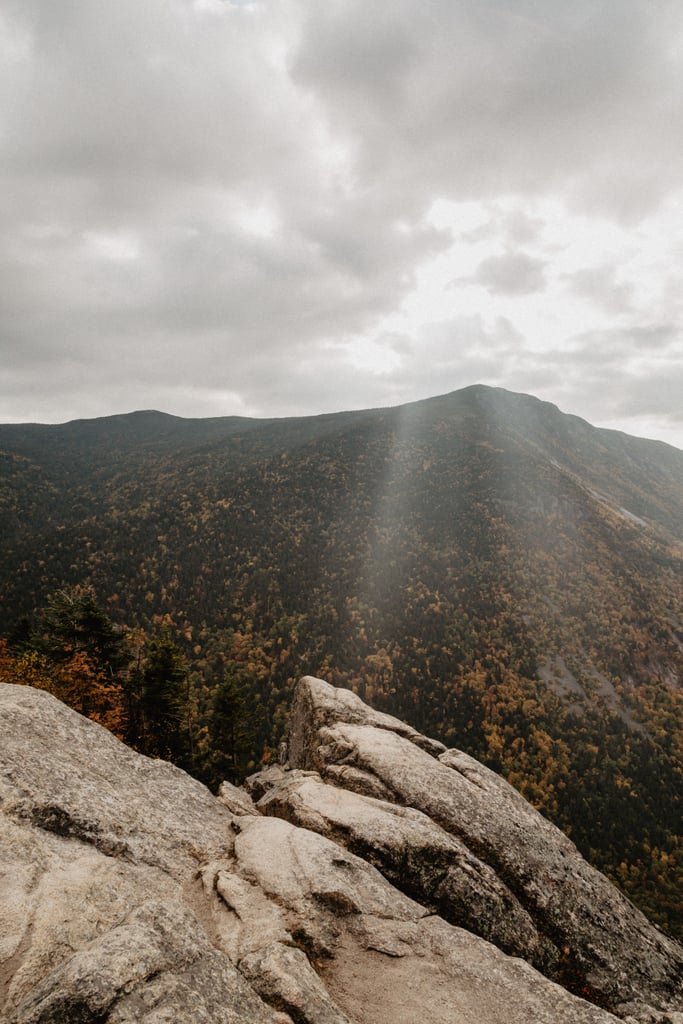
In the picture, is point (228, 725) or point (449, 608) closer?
point (228, 725)

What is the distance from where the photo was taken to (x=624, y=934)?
1545cm

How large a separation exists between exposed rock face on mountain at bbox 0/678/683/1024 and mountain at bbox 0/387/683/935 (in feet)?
133

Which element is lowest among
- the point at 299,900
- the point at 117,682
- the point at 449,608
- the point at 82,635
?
the point at 449,608

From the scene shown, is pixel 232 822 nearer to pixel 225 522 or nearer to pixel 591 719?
pixel 591 719

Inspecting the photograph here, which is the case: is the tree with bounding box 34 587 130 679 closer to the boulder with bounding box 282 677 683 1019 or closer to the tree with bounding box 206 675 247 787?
the tree with bounding box 206 675 247 787

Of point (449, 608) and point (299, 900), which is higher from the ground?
point (299, 900)

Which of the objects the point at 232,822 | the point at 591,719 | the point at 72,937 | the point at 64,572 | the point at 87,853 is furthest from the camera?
the point at 64,572

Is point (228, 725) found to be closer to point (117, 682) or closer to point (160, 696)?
point (160, 696)

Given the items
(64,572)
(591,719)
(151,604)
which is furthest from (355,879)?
(64,572)

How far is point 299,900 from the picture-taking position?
35.5 feet

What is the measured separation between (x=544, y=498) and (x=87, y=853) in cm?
17025

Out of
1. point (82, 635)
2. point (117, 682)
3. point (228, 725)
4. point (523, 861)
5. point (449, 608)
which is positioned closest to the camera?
point (523, 861)

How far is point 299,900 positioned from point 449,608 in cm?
10832

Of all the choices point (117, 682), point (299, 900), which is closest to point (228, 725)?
point (117, 682)
